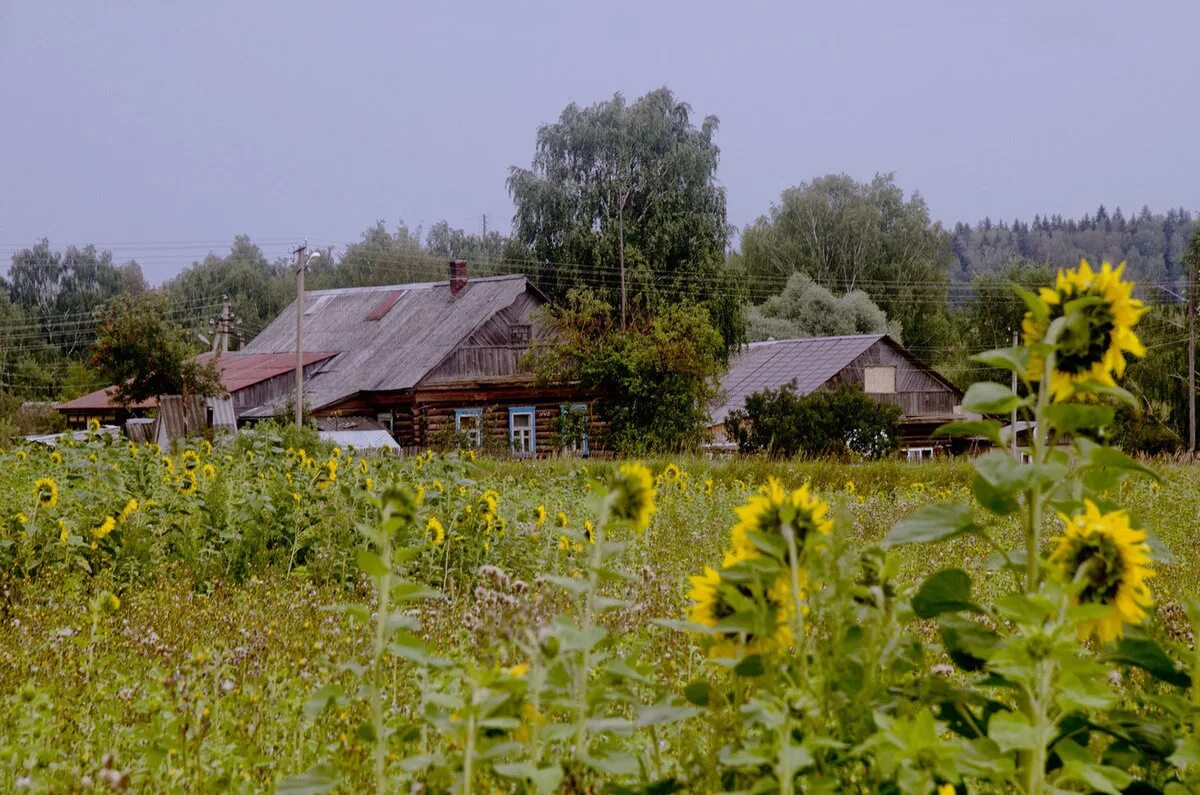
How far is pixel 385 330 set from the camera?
3466 cm

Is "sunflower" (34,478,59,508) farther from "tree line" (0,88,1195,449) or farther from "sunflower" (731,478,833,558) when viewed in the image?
"tree line" (0,88,1195,449)

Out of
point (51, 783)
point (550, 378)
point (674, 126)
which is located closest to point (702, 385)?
point (550, 378)

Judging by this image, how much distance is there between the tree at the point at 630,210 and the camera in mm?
33000

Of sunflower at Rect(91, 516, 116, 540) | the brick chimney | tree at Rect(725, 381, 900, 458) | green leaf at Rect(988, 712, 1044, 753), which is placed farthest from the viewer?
the brick chimney

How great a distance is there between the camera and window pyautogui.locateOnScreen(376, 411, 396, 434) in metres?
31.0

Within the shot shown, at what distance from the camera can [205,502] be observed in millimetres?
6203

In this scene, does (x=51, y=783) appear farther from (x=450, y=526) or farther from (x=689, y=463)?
(x=689, y=463)

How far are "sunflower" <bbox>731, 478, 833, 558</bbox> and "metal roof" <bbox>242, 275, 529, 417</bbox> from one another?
28.4 m

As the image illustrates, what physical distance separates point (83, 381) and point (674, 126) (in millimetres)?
32763

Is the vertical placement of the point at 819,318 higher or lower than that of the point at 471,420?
higher

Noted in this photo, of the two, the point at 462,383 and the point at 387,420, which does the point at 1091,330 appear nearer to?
the point at 462,383

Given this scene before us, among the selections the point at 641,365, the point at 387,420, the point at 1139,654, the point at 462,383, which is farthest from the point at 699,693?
the point at 387,420

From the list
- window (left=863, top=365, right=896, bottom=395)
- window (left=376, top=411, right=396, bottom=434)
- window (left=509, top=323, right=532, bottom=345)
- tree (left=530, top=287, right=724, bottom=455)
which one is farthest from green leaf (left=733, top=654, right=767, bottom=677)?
window (left=863, top=365, right=896, bottom=395)

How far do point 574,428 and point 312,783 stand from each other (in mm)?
29718
